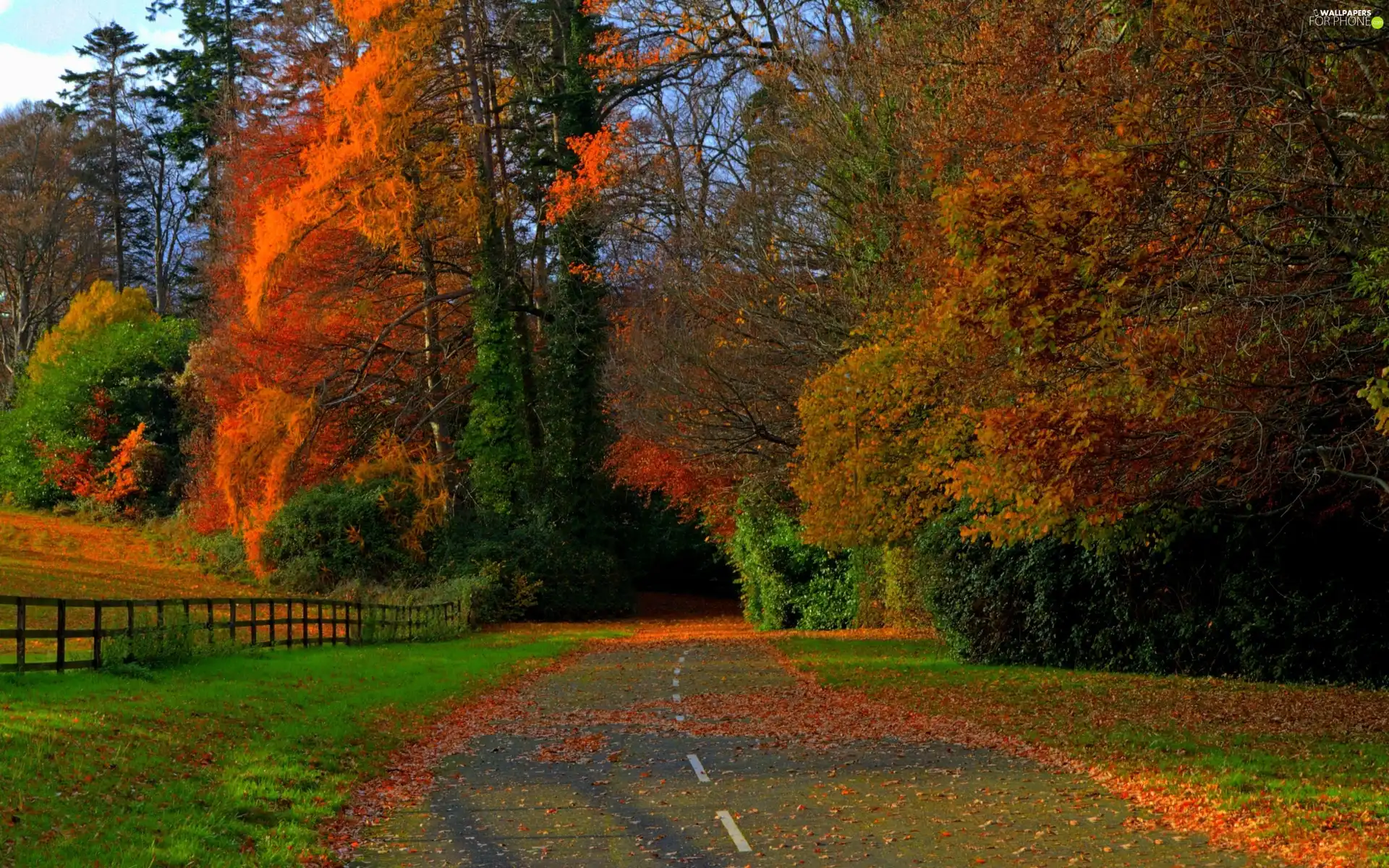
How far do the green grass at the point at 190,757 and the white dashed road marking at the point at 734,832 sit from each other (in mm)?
3114

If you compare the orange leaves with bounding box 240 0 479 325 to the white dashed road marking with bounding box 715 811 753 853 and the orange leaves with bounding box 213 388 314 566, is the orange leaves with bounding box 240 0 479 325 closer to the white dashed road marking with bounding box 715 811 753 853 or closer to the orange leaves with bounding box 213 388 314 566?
the orange leaves with bounding box 213 388 314 566

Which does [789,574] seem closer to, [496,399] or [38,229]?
[496,399]

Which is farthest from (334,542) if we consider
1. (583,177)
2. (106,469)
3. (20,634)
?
(20,634)

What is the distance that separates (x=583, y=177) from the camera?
44.0m

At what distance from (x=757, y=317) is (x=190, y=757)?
23669mm

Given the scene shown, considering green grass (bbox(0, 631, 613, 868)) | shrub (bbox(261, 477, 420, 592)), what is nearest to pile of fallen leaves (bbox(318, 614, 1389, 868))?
green grass (bbox(0, 631, 613, 868))

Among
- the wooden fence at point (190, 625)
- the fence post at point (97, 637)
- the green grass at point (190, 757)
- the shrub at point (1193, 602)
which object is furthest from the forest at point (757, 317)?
the fence post at point (97, 637)

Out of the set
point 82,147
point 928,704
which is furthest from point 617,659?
point 82,147

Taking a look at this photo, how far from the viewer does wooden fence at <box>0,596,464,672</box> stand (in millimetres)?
18062

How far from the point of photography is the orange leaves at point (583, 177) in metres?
43.9

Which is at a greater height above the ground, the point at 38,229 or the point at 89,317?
the point at 38,229

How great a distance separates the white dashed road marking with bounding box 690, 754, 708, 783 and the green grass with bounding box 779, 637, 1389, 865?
3.79 metres

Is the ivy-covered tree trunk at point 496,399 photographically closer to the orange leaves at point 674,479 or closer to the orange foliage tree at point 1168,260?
the orange leaves at point 674,479

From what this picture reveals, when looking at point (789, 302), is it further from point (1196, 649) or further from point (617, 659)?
point (1196, 649)
